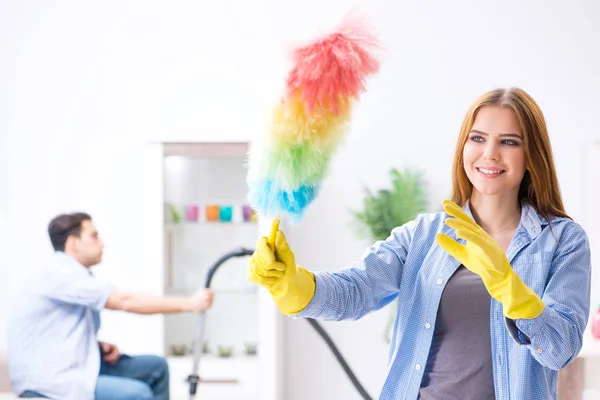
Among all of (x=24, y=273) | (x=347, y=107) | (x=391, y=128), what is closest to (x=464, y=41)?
(x=391, y=128)

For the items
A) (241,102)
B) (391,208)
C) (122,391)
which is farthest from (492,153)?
(241,102)

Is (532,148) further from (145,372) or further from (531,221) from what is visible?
(145,372)

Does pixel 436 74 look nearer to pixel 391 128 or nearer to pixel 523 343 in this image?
pixel 391 128

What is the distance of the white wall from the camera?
4.88 metres

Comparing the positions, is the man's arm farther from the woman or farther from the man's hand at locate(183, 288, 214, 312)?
the woman

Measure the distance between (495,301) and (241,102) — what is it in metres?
3.45

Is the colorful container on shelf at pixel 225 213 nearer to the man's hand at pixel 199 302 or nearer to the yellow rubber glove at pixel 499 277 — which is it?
the man's hand at pixel 199 302

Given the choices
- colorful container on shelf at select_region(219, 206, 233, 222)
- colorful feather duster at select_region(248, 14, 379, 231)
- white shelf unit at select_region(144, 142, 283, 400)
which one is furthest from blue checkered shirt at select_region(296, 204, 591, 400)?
colorful container on shelf at select_region(219, 206, 233, 222)

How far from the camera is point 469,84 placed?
4887mm

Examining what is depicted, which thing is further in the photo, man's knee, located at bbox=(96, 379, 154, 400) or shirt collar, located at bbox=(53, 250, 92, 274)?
shirt collar, located at bbox=(53, 250, 92, 274)

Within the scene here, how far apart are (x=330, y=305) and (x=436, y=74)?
3.44m

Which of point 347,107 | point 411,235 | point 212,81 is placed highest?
point 212,81

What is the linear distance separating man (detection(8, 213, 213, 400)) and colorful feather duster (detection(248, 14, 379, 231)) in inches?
86.5

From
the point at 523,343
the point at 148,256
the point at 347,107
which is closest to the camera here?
the point at 523,343
